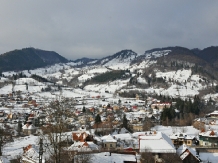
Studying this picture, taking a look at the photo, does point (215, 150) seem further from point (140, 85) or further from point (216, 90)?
point (140, 85)

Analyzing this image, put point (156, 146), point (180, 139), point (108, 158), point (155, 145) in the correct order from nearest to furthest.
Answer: point (108, 158)
point (156, 146)
point (155, 145)
point (180, 139)

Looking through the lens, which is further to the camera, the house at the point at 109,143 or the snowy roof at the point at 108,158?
the house at the point at 109,143

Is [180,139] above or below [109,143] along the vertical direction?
above

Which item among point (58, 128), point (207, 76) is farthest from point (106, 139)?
point (207, 76)

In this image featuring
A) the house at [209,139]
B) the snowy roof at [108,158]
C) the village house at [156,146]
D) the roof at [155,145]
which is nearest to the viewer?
the snowy roof at [108,158]

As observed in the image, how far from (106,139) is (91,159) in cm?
1852

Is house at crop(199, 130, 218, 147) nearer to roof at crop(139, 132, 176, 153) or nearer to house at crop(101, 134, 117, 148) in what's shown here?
house at crop(101, 134, 117, 148)

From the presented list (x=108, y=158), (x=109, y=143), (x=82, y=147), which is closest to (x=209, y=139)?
(x=109, y=143)

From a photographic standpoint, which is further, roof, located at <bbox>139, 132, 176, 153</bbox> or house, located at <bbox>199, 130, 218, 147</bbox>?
house, located at <bbox>199, 130, 218, 147</bbox>

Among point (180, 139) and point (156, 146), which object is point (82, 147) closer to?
point (156, 146)

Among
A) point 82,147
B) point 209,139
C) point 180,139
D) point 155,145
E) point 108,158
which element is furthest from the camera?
point 209,139

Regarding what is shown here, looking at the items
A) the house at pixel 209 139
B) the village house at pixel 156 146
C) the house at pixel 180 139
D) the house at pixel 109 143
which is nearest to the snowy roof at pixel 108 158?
the village house at pixel 156 146

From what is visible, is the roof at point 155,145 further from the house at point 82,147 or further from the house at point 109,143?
the house at point 109,143

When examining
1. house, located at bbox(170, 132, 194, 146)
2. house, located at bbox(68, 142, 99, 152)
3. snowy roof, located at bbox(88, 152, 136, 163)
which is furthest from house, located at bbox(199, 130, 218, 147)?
snowy roof, located at bbox(88, 152, 136, 163)
